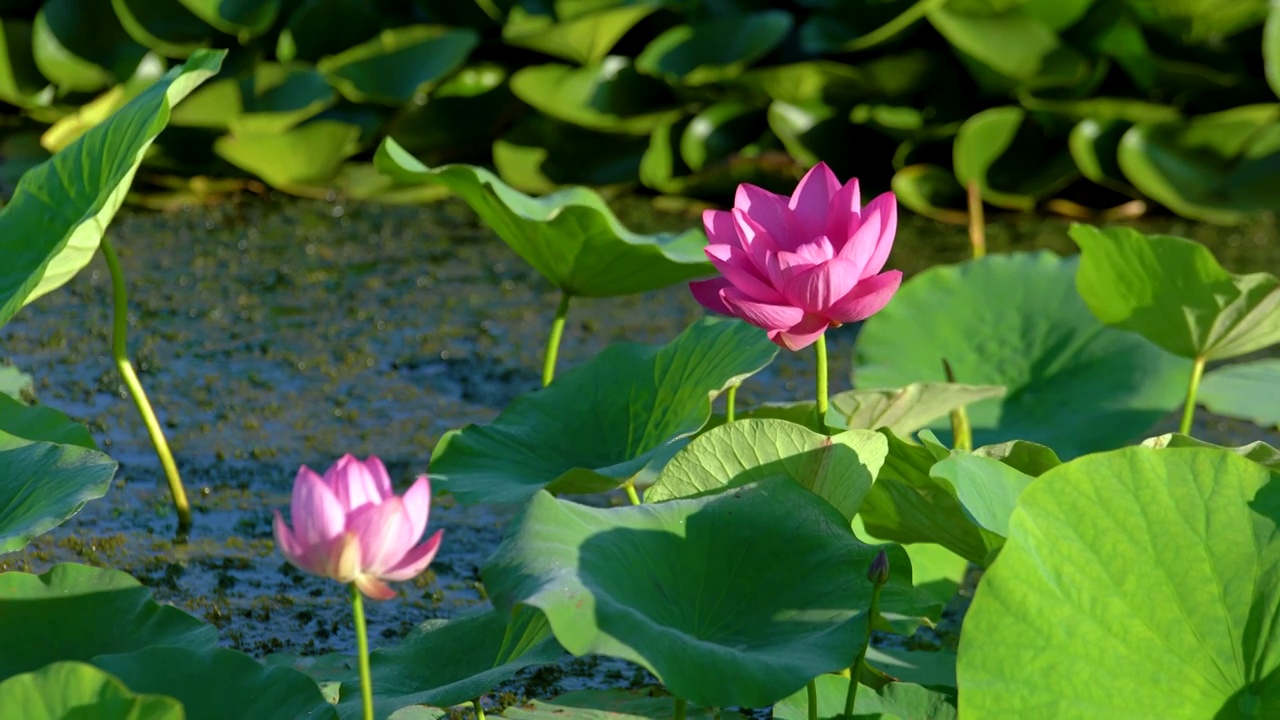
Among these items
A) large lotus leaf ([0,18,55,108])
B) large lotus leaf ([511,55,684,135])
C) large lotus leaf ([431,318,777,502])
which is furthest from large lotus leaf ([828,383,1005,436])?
large lotus leaf ([0,18,55,108])

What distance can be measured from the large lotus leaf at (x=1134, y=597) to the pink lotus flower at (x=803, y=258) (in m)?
0.14

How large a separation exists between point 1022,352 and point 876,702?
547 mm

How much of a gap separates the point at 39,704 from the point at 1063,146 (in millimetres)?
2029

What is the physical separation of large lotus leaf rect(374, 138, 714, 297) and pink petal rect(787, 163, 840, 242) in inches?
10.5

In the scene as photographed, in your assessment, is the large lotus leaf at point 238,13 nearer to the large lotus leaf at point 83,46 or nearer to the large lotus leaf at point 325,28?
the large lotus leaf at point 325,28

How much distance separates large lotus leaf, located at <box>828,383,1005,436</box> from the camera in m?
0.93

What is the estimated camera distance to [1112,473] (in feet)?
2.31

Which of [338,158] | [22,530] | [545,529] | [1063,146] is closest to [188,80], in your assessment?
[22,530]

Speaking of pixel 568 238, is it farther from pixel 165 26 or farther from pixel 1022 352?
pixel 165 26

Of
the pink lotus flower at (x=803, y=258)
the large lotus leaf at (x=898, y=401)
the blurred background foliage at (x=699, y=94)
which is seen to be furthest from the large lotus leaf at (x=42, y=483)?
the blurred background foliage at (x=699, y=94)

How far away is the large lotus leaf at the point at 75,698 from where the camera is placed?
23.4 inches

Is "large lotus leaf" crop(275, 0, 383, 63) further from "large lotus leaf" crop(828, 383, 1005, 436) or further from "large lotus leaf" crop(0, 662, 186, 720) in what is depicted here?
"large lotus leaf" crop(0, 662, 186, 720)

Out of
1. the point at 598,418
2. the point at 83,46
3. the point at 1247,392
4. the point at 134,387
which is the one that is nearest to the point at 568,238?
the point at 598,418

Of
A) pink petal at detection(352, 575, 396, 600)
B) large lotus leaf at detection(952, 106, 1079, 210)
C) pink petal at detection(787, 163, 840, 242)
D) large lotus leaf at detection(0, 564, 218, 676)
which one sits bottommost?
large lotus leaf at detection(952, 106, 1079, 210)
